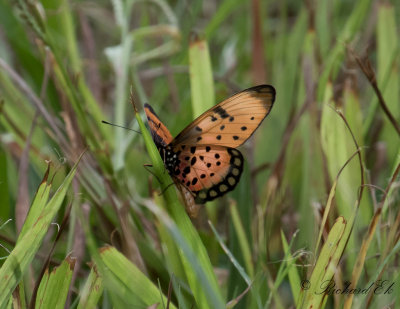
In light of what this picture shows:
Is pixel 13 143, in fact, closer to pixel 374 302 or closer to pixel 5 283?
pixel 5 283

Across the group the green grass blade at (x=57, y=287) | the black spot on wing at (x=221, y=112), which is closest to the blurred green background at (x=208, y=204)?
the green grass blade at (x=57, y=287)

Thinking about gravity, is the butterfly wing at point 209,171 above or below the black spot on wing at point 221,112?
below

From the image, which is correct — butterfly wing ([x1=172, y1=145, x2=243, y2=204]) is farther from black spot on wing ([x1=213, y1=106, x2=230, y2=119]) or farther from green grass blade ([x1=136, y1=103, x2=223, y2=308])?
green grass blade ([x1=136, y1=103, x2=223, y2=308])

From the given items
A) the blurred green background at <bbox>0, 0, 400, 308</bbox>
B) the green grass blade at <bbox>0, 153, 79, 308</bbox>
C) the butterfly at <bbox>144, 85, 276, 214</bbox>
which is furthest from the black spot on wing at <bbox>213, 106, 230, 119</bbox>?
the green grass blade at <bbox>0, 153, 79, 308</bbox>

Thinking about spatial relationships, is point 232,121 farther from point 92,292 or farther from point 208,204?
point 92,292

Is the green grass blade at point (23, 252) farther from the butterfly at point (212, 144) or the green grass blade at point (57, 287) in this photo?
the butterfly at point (212, 144)

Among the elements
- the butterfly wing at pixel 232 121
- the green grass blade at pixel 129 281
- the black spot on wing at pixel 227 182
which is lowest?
the green grass blade at pixel 129 281
